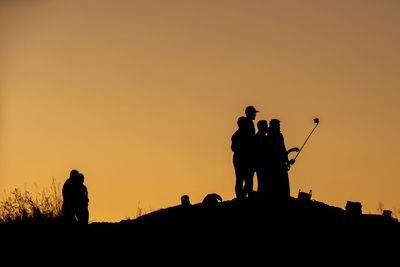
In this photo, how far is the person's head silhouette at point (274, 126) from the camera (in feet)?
77.0

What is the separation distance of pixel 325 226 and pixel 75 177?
6818 mm

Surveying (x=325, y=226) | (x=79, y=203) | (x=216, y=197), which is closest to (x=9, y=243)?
(x=79, y=203)

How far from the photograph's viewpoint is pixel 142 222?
24.7 m

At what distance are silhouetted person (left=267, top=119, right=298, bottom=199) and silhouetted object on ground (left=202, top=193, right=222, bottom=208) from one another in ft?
5.17

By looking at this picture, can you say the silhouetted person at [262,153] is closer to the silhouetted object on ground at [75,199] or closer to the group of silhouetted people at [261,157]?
the group of silhouetted people at [261,157]

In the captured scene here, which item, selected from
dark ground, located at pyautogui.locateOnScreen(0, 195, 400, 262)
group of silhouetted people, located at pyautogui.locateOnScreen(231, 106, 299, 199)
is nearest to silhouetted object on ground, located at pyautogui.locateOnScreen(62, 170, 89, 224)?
dark ground, located at pyautogui.locateOnScreen(0, 195, 400, 262)

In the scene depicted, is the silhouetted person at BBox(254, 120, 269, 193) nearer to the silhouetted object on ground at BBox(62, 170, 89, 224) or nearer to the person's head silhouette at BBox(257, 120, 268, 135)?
the person's head silhouette at BBox(257, 120, 268, 135)

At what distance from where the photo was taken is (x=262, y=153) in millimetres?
23406

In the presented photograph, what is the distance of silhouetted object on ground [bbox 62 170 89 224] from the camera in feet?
84.4

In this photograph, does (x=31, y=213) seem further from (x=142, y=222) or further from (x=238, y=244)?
(x=238, y=244)

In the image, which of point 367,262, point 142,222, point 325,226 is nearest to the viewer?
point 367,262

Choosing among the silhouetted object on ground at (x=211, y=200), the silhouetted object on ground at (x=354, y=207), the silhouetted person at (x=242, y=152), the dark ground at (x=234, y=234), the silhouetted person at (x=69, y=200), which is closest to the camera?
the dark ground at (x=234, y=234)

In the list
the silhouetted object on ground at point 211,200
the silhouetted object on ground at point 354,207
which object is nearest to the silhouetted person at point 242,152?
the silhouetted object on ground at point 211,200

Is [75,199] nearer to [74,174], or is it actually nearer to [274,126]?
[74,174]
